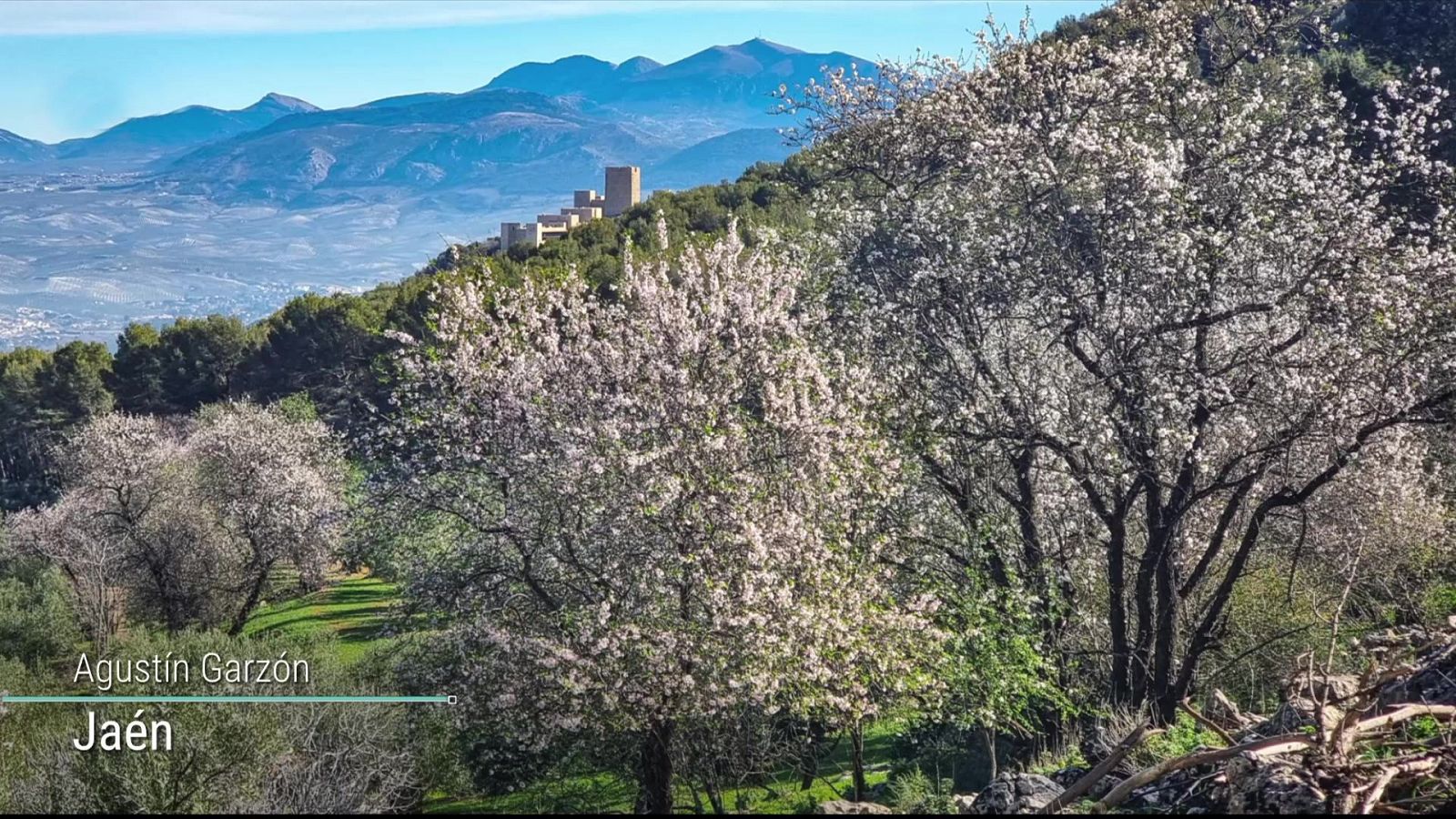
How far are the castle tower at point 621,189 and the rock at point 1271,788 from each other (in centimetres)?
11145

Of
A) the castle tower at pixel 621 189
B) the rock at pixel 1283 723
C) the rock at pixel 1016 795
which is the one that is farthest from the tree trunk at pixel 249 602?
the castle tower at pixel 621 189

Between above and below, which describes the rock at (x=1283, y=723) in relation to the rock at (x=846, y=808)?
above

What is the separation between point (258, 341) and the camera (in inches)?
2709

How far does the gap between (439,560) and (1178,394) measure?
1028cm

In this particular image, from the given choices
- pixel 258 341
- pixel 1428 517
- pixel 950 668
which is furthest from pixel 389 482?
pixel 258 341

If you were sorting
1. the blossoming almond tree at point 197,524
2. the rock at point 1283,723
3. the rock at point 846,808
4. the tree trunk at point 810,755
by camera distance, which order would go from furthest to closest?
the blossoming almond tree at point 197,524
the tree trunk at point 810,755
the rock at point 1283,723
the rock at point 846,808

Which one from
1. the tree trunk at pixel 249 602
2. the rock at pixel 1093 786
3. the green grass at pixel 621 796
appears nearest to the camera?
the rock at pixel 1093 786

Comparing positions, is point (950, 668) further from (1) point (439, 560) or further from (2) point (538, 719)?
(1) point (439, 560)

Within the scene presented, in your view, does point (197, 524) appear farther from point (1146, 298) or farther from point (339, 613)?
point (1146, 298)

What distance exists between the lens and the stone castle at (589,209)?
96.4 meters

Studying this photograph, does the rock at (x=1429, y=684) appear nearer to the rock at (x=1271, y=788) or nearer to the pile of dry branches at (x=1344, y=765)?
the pile of dry branches at (x=1344, y=765)

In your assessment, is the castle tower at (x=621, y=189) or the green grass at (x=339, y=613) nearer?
the green grass at (x=339, y=613)

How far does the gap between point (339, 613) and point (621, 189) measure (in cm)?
8472

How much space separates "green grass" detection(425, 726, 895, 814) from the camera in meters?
14.9
